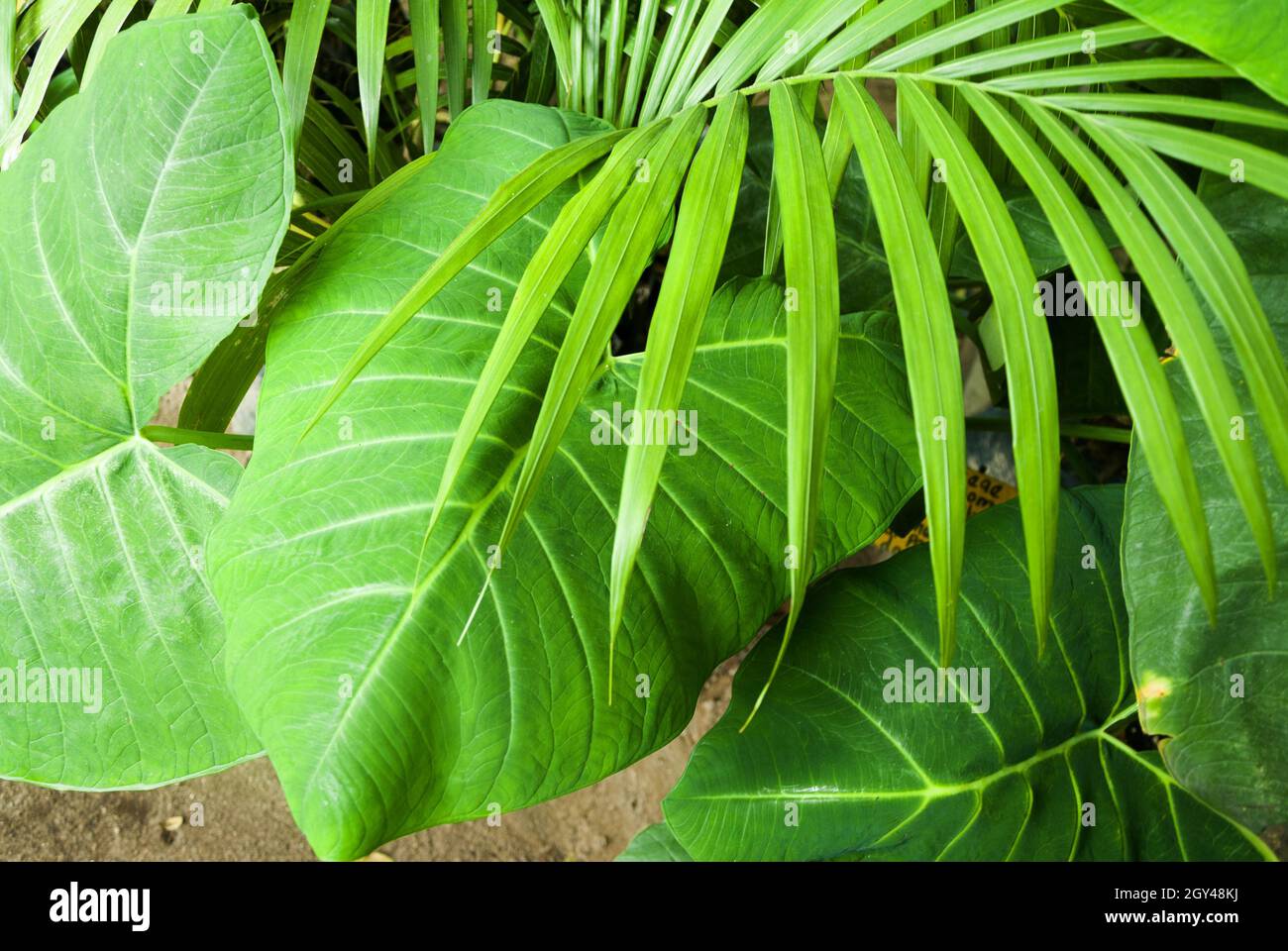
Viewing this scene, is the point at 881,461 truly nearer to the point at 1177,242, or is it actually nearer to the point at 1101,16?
the point at 1177,242

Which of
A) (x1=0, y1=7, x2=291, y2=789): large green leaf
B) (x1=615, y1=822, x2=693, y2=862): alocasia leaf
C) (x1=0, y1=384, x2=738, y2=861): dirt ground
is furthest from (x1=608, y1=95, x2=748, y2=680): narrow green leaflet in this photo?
(x1=0, y1=384, x2=738, y2=861): dirt ground

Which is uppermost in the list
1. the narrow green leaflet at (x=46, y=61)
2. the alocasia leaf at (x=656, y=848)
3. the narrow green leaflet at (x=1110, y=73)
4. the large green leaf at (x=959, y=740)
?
the narrow green leaflet at (x=46, y=61)

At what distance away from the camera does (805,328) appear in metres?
0.61

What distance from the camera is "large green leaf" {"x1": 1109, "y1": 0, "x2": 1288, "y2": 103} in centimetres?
59

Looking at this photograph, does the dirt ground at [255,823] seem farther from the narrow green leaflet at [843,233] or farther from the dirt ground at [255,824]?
the narrow green leaflet at [843,233]

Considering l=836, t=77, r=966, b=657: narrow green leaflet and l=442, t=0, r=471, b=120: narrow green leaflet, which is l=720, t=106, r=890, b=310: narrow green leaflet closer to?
l=442, t=0, r=471, b=120: narrow green leaflet

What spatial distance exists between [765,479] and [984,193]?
30 centimetres

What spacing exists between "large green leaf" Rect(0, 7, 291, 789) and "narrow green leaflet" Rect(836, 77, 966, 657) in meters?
0.49

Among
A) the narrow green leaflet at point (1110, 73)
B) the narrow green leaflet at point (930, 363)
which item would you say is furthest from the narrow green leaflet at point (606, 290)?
the narrow green leaflet at point (1110, 73)

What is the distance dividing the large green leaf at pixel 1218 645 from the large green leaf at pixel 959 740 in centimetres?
12

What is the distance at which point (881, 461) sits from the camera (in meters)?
0.88

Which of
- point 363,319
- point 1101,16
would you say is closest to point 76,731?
point 363,319

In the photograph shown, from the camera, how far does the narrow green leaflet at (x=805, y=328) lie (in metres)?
0.59

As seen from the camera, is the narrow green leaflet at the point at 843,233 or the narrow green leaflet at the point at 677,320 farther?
the narrow green leaflet at the point at 843,233
